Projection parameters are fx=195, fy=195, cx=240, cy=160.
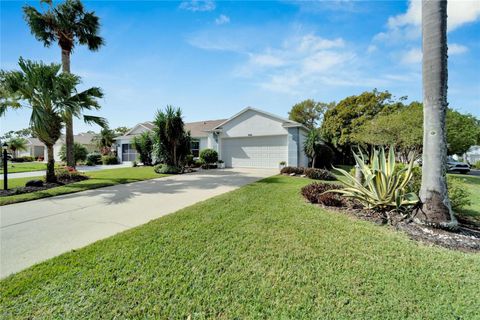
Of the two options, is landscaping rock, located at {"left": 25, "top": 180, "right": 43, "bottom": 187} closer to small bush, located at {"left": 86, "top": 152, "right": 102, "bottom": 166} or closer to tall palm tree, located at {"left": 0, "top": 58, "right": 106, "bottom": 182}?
tall palm tree, located at {"left": 0, "top": 58, "right": 106, "bottom": 182}

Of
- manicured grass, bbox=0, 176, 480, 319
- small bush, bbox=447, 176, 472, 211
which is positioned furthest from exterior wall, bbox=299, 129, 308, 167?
manicured grass, bbox=0, 176, 480, 319

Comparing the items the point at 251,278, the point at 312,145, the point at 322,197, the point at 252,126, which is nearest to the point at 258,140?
the point at 252,126

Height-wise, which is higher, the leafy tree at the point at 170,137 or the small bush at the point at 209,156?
the leafy tree at the point at 170,137

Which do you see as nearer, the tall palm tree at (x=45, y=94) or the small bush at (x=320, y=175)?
the tall palm tree at (x=45, y=94)

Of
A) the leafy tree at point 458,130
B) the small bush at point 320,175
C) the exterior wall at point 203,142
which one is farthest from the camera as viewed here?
the exterior wall at point 203,142

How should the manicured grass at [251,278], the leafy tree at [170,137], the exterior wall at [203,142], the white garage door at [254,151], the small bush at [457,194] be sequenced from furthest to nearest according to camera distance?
the exterior wall at [203,142]
the white garage door at [254,151]
the leafy tree at [170,137]
the small bush at [457,194]
the manicured grass at [251,278]

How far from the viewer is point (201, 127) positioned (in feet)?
69.4

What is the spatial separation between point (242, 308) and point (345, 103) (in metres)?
25.8

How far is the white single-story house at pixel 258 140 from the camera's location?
13977mm

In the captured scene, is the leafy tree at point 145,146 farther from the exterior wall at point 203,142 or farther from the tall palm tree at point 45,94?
the tall palm tree at point 45,94

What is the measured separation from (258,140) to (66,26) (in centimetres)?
1408

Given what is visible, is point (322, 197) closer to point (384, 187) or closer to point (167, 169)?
point (384, 187)

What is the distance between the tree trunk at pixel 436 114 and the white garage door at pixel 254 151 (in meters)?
10.6

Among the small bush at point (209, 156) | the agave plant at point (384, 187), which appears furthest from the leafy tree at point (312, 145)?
the agave plant at point (384, 187)
